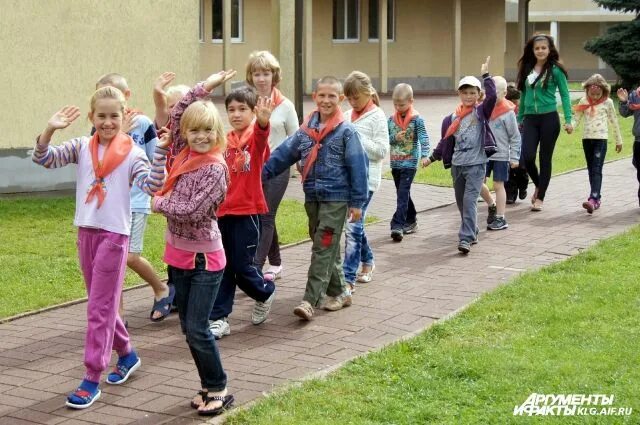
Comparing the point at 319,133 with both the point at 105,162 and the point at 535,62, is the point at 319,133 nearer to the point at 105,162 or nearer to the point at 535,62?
the point at 105,162

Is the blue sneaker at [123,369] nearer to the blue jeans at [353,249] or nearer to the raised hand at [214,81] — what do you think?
the raised hand at [214,81]

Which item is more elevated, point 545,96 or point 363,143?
point 545,96

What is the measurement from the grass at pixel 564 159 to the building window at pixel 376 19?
16125 mm

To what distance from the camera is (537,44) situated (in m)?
13.2

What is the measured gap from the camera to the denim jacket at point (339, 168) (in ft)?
27.2

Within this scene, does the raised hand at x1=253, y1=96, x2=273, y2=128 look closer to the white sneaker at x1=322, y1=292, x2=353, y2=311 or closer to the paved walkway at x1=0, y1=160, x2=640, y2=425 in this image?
the paved walkway at x1=0, y1=160, x2=640, y2=425

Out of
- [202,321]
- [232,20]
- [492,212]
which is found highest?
[232,20]

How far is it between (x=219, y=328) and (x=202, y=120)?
2.01 meters

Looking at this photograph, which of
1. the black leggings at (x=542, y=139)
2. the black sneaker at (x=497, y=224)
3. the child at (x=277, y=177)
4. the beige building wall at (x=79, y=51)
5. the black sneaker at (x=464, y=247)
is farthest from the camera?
the beige building wall at (x=79, y=51)

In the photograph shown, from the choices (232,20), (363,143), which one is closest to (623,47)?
(232,20)

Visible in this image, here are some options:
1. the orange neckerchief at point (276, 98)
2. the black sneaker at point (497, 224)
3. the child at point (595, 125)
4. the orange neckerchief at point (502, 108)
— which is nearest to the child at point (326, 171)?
the orange neckerchief at point (276, 98)

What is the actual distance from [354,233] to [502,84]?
168 inches

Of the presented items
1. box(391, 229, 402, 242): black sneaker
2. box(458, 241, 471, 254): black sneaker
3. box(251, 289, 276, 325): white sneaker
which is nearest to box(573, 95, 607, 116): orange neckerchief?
box(391, 229, 402, 242): black sneaker

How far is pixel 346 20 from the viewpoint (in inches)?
1539
